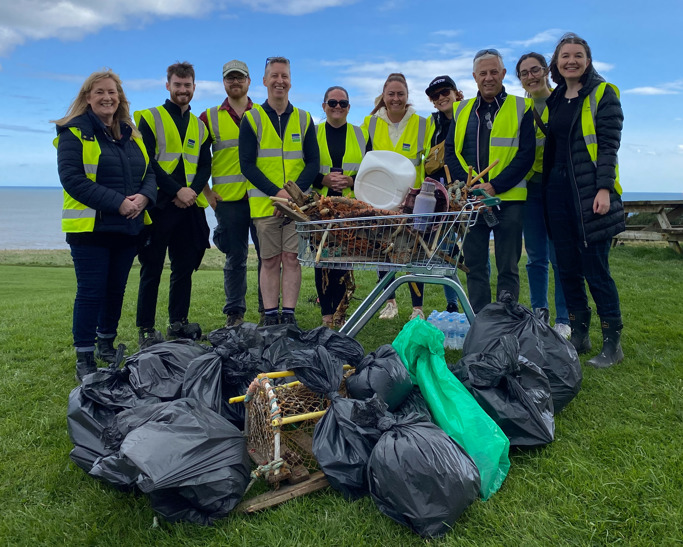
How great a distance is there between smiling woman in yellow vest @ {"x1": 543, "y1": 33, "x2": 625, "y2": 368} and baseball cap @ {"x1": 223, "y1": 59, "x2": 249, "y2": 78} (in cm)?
261

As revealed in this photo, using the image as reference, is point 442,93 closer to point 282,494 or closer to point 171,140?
point 171,140

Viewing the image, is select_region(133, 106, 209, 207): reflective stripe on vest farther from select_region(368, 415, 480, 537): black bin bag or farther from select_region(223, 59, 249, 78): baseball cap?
select_region(368, 415, 480, 537): black bin bag

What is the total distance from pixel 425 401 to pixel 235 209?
2868 millimetres

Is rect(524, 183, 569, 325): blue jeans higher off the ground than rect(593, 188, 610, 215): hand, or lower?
lower

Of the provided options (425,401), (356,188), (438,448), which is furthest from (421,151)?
(438,448)

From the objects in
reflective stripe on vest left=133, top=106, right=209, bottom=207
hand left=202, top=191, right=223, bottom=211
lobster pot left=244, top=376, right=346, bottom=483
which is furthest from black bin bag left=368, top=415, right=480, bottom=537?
hand left=202, top=191, right=223, bottom=211

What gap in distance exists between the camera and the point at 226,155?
4926 millimetres

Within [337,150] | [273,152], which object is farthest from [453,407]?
[337,150]

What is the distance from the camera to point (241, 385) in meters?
3.00

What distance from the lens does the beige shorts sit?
4598 millimetres

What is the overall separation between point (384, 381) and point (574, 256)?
225cm

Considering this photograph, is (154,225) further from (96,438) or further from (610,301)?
(610,301)

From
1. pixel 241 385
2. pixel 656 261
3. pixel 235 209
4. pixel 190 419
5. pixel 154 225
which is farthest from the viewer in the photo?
pixel 656 261

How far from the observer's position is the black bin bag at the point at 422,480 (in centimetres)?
210
